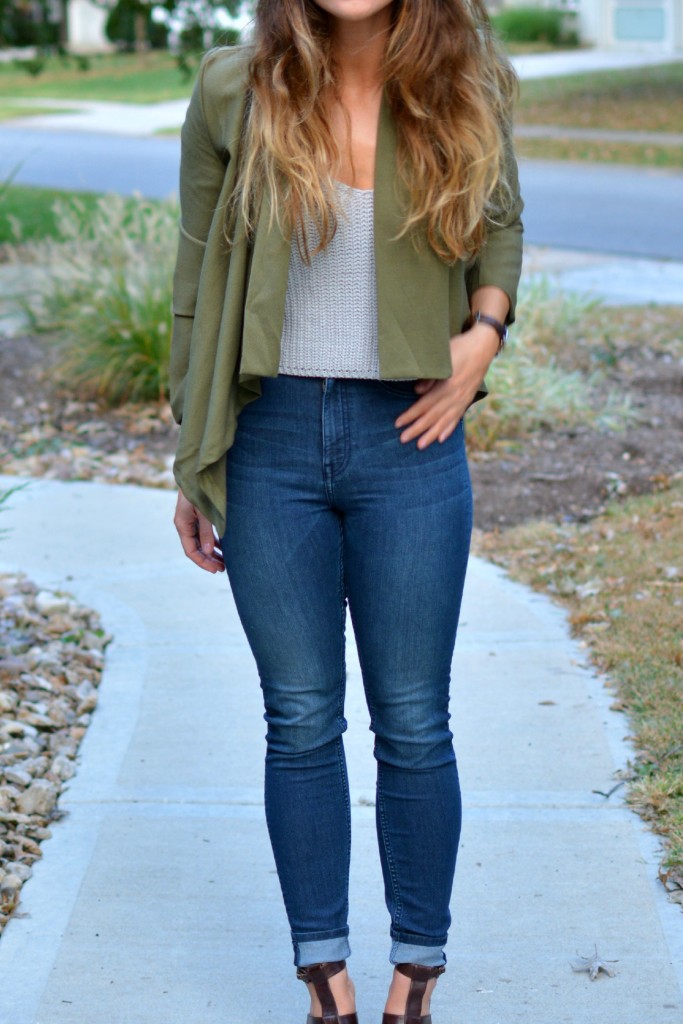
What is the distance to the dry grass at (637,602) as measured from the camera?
11.2ft

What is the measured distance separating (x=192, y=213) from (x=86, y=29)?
4501cm

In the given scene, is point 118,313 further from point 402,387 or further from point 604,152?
point 604,152

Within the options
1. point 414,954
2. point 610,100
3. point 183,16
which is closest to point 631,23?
point 610,100

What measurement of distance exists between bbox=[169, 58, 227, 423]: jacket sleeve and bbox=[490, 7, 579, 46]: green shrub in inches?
1333

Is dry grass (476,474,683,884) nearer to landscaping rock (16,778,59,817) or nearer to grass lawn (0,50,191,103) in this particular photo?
landscaping rock (16,778,59,817)

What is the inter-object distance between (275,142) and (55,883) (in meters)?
1.78

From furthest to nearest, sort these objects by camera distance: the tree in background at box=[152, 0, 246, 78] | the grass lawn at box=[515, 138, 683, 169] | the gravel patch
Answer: the grass lawn at box=[515, 138, 683, 169] < the tree in background at box=[152, 0, 246, 78] < the gravel patch

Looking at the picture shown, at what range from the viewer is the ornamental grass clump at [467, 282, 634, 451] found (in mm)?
6410

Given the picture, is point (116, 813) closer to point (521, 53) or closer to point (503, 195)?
point (503, 195)

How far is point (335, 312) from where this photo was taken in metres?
2.14

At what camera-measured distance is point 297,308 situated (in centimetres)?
215

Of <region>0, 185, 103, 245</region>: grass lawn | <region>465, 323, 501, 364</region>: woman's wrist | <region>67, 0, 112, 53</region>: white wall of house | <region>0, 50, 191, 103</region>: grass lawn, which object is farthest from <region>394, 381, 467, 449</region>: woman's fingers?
<region>67, 0, 112, 53</region>: white wall of house

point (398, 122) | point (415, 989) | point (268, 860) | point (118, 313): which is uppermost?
point (398, 122)

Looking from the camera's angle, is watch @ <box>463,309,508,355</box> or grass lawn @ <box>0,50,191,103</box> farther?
grass lawn @ <box>0,50,191,103</box>
